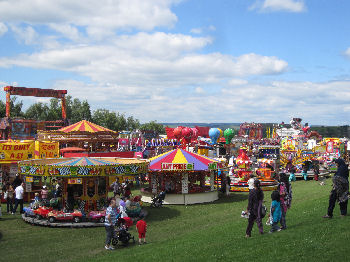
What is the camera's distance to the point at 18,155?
24.1 metres

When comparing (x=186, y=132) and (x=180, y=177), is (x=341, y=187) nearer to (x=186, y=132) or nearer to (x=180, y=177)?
(x=180, y=177)

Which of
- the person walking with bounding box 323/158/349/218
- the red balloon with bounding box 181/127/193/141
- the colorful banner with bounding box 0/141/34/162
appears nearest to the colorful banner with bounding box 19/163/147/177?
the colorful banner with bounding box 0/141/34/162

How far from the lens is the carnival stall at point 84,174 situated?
17.6m

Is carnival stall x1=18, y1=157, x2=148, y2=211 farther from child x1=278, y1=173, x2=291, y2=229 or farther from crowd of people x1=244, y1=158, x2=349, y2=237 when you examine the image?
child x1=278, y1=173, x2=291, y2=229

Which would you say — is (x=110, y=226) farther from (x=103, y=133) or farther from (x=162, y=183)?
(x=103, y=133)

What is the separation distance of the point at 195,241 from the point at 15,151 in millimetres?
15736

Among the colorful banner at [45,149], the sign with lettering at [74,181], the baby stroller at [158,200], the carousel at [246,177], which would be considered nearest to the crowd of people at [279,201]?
the sign with lettering at [74,181]

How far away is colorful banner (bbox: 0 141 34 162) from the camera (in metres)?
23.7

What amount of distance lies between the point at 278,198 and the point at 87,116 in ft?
282

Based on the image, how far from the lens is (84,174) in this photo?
58.0ft

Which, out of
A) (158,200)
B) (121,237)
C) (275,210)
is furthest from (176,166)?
(275,210)

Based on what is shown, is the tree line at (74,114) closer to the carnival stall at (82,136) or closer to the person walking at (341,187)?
the carnival stall at (82,136)

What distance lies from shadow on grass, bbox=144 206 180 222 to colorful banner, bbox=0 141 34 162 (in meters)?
8.40

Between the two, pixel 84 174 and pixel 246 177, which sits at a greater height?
pixel 84 174
